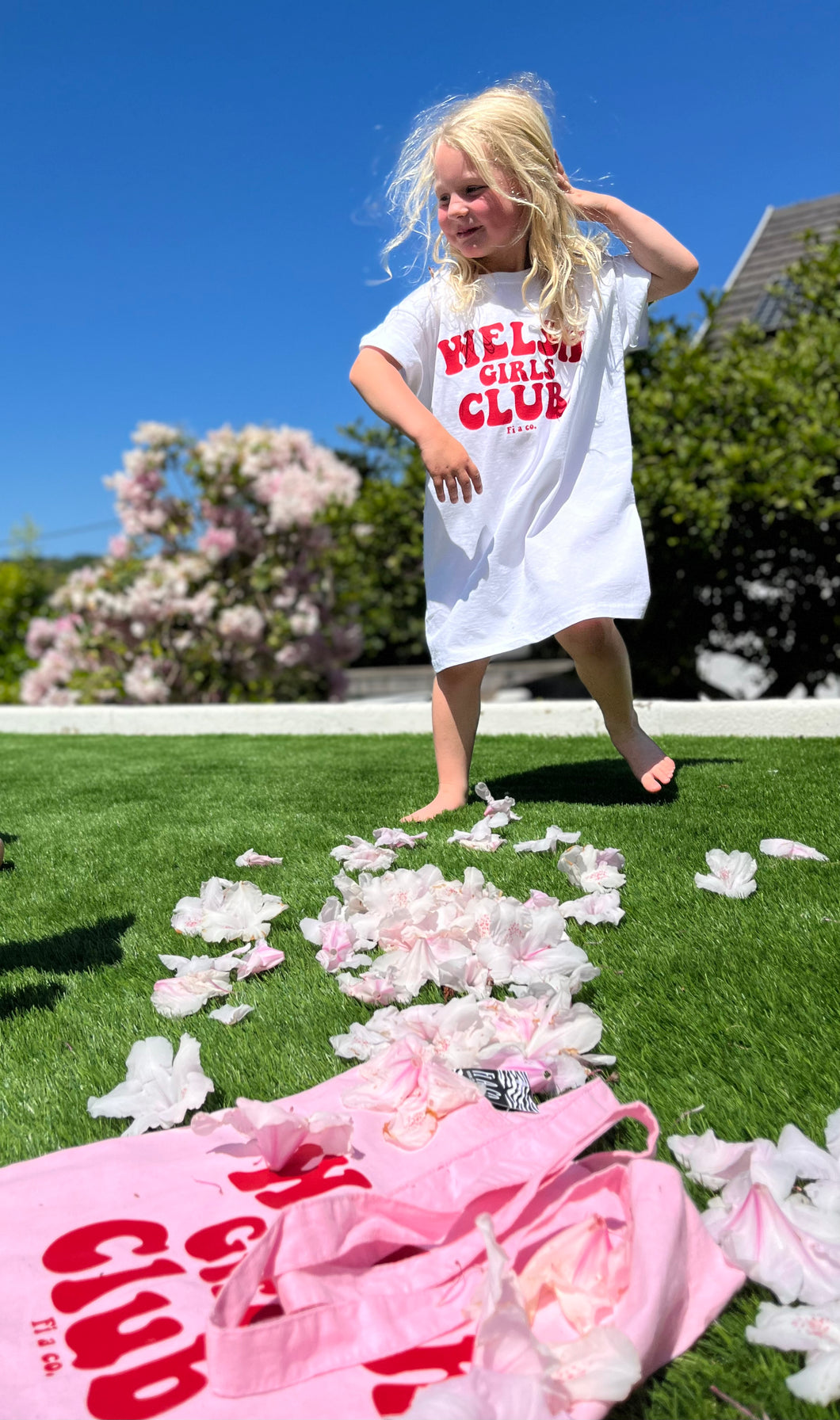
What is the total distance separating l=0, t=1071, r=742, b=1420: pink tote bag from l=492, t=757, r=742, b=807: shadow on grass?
193cm

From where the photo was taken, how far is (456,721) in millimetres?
3230

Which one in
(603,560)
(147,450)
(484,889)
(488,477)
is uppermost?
(147,450)

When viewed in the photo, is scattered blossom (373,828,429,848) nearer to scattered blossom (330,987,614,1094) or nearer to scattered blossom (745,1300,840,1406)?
scattered blossom (330,987,614,1094)

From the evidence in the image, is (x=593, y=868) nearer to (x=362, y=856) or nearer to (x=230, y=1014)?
(x=362, y=856)

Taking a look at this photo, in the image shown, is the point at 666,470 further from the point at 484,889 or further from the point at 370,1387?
the point at 370,1387

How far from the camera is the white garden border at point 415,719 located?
16.3 ft

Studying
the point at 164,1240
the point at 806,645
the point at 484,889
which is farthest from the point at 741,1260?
the point at 806,645

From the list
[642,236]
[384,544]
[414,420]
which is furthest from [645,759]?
[384,544]

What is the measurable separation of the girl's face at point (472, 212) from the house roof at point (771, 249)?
14179 millimetres

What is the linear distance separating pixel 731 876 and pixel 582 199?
6.85 ft

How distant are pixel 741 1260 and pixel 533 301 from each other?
2.66 m

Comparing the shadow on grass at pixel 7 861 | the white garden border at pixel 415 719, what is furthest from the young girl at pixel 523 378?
the white garden border at pixel 415 719

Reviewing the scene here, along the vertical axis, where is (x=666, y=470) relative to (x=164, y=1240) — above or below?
above

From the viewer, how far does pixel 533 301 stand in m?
3.03
